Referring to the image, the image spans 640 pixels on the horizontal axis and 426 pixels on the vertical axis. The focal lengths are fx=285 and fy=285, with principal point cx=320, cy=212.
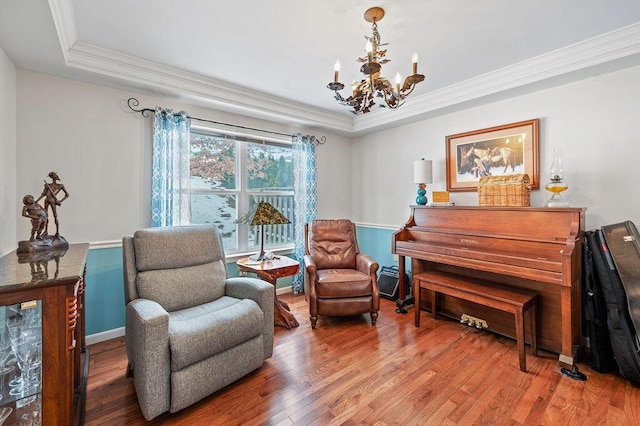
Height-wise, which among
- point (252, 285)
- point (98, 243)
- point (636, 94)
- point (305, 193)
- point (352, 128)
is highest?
point (352, 128)

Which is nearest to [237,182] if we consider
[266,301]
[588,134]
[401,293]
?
[266,301]

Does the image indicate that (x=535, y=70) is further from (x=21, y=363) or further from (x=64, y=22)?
(x=21, y=363)

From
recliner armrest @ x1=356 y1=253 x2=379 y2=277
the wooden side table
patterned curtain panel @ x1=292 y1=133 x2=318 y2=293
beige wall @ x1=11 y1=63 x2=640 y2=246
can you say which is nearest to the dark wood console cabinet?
beige wall @ x1=11 y1=63 x2=640 y2=246

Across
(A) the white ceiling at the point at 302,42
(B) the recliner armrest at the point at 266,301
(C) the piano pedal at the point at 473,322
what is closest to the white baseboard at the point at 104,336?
(B) the recliner armrest at the point at 266,301

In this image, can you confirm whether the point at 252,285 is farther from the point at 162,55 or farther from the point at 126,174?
the point at 162,55

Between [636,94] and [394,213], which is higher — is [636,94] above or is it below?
above

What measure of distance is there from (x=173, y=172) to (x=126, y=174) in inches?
15.9

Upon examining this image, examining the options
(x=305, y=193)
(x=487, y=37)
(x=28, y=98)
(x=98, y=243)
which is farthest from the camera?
(x=305, y=193)

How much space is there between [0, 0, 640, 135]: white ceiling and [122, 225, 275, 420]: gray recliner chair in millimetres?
1424

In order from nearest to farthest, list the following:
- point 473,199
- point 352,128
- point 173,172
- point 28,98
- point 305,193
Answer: point 28,98 → point 173,172 → point 473,199 → point 305,193 → point 352,128

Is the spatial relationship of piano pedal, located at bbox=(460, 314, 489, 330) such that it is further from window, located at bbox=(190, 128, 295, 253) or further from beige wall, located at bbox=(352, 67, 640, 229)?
window, located at bbox=(190, 128, 295, 253)

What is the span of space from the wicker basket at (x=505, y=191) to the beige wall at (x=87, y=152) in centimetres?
318

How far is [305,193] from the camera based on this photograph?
3.88 meters

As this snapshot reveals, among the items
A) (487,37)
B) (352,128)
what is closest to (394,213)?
(352,128)
